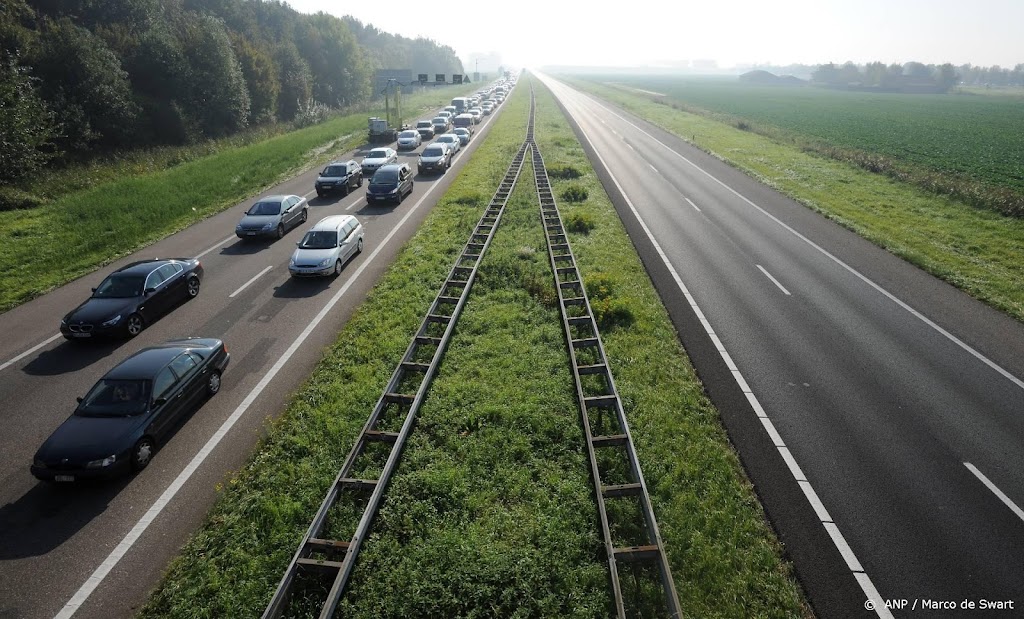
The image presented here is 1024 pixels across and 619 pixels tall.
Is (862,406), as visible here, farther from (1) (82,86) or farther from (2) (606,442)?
(1) (82,86)

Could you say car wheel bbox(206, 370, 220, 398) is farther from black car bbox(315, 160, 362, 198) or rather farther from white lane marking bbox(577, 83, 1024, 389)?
black car bbox(315, 160, 362, 198)

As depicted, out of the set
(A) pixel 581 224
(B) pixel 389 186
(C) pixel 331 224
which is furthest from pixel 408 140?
(C) pixel 331 224

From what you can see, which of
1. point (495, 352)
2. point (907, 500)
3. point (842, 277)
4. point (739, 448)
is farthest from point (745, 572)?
point (842, 277)

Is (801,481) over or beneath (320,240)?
beneath

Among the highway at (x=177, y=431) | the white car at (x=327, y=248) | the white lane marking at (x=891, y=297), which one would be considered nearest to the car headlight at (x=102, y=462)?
the highway at (x=177, y=431)

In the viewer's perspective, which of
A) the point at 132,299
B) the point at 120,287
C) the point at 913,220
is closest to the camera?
the point at 132,299

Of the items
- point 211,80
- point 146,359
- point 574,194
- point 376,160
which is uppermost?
point 211,80

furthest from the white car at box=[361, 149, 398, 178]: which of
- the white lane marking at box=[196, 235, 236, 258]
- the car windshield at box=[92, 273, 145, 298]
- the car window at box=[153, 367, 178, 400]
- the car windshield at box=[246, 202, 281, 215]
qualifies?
the car window at box=[153, 367, 178, 400]
